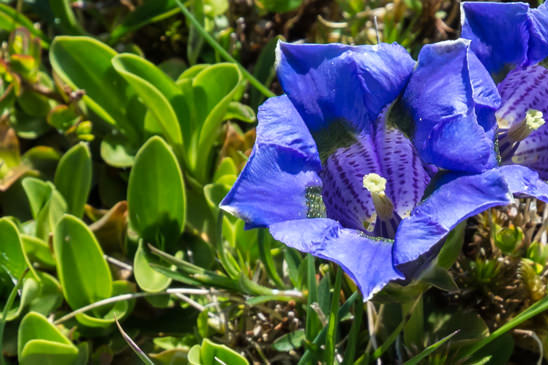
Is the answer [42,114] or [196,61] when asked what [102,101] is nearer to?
[42,114]

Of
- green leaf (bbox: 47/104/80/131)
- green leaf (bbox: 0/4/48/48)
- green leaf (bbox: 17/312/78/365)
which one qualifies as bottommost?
green leaf (bbox: 17/312/78/365)

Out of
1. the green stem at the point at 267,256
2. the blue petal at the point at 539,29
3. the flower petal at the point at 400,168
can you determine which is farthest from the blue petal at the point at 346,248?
the blue petal at the point at 539,29

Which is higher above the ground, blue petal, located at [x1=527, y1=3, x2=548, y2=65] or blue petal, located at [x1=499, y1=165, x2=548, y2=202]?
blue petal, located at [x1=527, y1=3, x2=548, y2=65]

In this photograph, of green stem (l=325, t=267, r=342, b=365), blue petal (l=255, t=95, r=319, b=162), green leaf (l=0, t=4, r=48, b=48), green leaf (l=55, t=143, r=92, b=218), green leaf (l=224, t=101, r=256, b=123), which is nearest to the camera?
blue petal (l=255, t=95, r=319, b=162)

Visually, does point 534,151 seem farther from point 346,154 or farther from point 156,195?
point 156,195

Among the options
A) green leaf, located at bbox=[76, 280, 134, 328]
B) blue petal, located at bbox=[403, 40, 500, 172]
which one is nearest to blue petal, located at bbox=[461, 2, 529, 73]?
blue petal, located at bbox=[403, 40, 500, 172]

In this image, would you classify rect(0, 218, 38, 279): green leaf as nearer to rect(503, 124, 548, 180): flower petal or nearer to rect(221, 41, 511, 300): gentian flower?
rect(221, 41, 511, 300): gentian flower

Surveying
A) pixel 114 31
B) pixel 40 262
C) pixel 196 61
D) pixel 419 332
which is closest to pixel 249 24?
pixel 196 61
